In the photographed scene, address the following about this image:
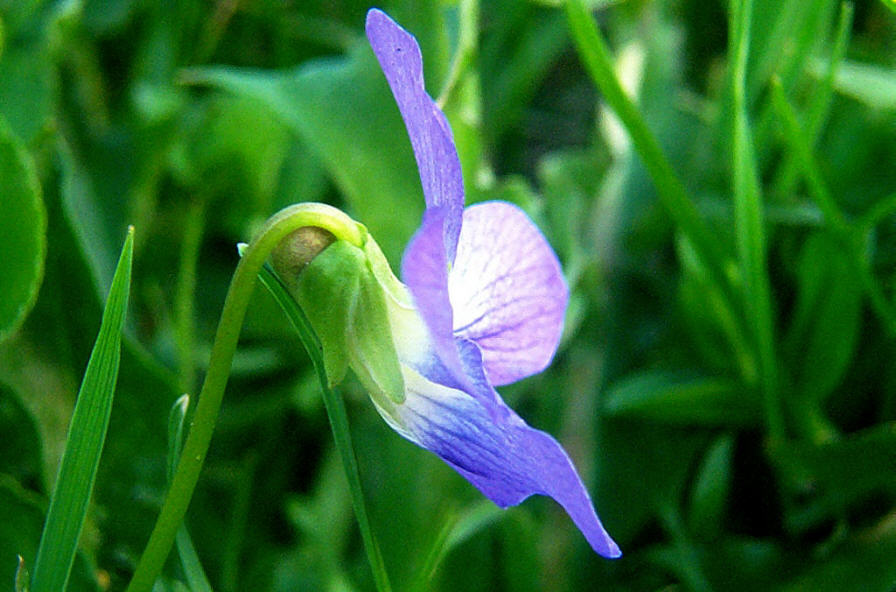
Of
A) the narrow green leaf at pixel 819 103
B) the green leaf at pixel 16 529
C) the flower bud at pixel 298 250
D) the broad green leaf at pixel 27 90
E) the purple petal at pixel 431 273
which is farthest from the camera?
the broad green leaf at pixel 27 90

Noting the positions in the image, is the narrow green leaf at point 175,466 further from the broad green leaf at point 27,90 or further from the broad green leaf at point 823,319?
the broad green leaf at point 823,319

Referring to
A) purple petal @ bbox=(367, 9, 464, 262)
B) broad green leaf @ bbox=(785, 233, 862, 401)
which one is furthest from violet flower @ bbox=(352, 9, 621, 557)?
broad green leaf @ bbox=(785, 233, 862, 401)

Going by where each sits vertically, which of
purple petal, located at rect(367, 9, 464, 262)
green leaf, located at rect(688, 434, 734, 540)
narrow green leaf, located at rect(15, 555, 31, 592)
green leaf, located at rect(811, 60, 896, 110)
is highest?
purple petal, located at rect(367, 9, 464, 262)

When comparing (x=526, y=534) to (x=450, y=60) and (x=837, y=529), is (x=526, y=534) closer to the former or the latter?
(x=837, y=529)

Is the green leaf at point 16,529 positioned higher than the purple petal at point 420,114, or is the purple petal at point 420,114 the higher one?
the purple petal at point 420,114

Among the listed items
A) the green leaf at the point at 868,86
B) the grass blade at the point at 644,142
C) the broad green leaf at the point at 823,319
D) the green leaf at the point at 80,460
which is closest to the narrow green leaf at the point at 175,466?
the green leaf at the point at 80,460

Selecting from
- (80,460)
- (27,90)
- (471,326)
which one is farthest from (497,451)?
(27,90)

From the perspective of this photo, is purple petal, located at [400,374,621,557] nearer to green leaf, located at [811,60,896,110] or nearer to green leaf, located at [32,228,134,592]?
green leaf, located at [32,228,134,592]
